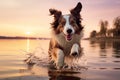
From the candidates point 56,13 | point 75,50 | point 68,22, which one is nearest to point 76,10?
point 56,13

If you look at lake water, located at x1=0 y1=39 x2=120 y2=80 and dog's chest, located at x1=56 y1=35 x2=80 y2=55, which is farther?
dog's chest, located at x1=56 y1=35 x2=80 y2=55

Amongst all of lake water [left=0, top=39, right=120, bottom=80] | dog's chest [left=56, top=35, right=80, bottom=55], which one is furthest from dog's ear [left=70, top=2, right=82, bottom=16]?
lake water [left=0, top=39, right=120, bottom=80]

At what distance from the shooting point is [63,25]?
1049 cm

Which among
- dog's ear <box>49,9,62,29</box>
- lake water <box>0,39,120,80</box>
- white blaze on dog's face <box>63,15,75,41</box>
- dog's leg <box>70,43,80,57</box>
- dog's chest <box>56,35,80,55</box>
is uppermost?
dog's ear <box>49,9,62,29</box>

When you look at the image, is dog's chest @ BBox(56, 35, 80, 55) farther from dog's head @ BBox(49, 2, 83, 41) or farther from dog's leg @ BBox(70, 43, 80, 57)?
dog's leg @ BBox(70, 43, 80, 57)

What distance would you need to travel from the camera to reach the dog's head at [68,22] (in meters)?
10.3

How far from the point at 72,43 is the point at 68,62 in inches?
28.9

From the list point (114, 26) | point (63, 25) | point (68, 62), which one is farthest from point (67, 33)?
point (114, 26)

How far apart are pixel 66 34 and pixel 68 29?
1.32 ft

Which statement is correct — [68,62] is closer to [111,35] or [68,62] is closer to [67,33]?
[67,33]

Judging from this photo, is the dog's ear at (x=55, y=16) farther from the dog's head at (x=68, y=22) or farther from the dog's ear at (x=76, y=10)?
the dog's ear at (x=76, y=10)

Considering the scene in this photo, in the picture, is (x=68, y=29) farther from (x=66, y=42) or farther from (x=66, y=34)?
(x=66, y=42)

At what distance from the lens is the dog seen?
10.4 m

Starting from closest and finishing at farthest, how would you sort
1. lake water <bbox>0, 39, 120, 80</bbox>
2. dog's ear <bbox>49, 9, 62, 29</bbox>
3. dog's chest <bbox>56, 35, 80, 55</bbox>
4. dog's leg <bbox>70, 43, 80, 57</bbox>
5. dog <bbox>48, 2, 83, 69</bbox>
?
lake water <bbox>0, 39, 120, 80</bbox> → dog's leg <bbox>70, 43, 80, 57</bbox> → dog <bbox>48, 2, 83, 69</bbox> → dog's chest <bbox>56, 35, 80, 55</bbox> → dog's ear <bbox>49, 9, 62, 29</bbox>
